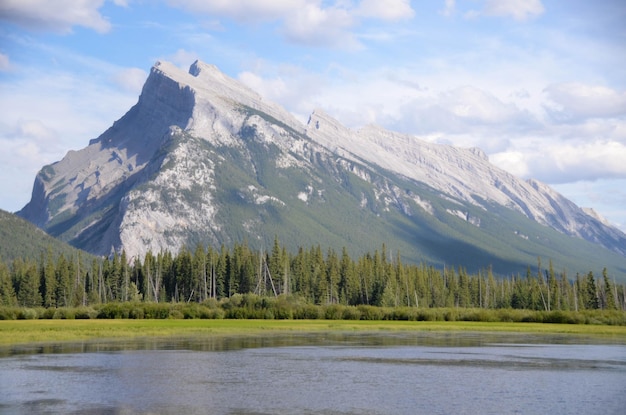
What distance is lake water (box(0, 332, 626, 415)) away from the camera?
47.4 meters

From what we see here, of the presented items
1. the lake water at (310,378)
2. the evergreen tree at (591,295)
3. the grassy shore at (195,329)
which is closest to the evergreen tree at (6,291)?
the grassy shore at (195,329)

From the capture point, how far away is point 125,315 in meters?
143

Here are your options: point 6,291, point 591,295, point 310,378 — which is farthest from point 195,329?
point 591,295

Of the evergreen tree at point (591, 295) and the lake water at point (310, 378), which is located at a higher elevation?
the evergreen tree at point (591, 295)

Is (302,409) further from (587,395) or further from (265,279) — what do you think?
(265,279)

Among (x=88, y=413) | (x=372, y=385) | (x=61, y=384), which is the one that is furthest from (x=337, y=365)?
(x=88, y=413)

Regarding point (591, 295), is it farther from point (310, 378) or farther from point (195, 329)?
point (310, 378)

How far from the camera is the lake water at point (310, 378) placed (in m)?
47.4

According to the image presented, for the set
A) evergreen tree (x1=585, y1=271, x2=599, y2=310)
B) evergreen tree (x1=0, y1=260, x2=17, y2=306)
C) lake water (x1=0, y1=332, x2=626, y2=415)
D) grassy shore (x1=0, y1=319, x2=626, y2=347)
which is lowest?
lake water (x1=0, y1=332, x2=626, y2=415)

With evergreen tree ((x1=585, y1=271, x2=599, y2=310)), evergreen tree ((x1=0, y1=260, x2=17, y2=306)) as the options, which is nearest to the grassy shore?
evergreen tree ((x1=585, y1=271, x2=599, y2=310))

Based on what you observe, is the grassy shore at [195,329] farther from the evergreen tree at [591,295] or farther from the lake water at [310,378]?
the evergreen tree at [591,295]

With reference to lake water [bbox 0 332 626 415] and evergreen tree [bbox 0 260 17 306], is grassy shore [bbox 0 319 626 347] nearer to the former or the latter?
lake water [bbox 0 332 626 415]

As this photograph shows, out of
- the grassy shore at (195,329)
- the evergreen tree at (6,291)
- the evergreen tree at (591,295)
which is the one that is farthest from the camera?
the evergreen tree at (591,295)

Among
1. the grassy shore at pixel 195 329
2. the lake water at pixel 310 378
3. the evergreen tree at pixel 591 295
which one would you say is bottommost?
the lake water at pixel 310 378
